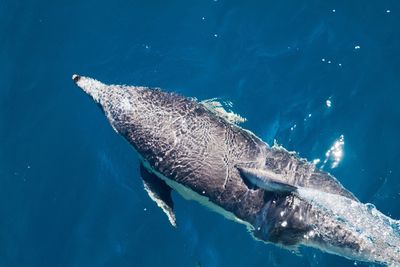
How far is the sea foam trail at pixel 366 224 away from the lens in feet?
28.4

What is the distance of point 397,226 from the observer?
929cm

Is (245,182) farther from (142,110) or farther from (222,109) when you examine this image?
(222,109)

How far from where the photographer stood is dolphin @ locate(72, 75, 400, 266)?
889 centimetres

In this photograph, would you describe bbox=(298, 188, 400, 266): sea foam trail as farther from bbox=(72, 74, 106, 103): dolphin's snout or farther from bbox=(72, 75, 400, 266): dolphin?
bbox=(72, 74, 106, 103): dolphin's snout

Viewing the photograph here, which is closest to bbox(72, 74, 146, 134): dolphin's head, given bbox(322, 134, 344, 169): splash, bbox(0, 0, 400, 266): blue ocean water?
bbox(0, 0, 400, 266): blue ocean water

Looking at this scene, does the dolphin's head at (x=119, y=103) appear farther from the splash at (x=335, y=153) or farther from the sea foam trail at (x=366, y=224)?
the splash at (x=335, y=153)

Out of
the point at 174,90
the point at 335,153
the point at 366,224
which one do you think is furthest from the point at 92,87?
the point at 366,224

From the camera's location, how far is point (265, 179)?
8836 mm

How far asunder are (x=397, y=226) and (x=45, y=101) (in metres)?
8.78

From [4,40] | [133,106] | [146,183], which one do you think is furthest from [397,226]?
[4,40]

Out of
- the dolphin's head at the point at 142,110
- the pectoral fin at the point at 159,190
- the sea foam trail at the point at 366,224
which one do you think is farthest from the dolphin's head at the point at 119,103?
the sea foam trail at the point at 366,224

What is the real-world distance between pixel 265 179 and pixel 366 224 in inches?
72.8

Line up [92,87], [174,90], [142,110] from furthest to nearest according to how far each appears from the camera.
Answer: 1. [174,90]
2. [92,87]
3. [142,110]

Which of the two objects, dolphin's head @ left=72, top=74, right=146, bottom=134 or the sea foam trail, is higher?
the sea foam trail
